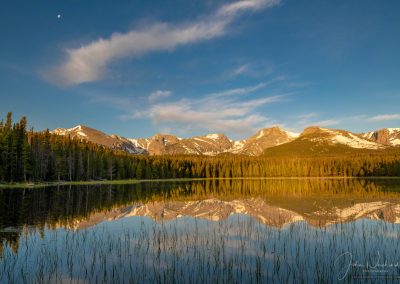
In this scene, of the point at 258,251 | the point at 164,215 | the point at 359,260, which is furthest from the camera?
the point at 164,215

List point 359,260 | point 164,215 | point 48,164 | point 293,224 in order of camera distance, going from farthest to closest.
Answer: point 48,164 → point 164,215 → point 293,224 → point 359,260

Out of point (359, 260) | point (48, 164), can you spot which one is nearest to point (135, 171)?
point (48, 164)

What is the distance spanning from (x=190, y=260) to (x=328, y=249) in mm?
8751

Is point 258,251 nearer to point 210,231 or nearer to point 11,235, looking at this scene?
point 210,231

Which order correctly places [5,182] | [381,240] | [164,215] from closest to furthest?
[381,240] < [164,215] < [5,182]

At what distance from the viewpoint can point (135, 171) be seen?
6929 inches

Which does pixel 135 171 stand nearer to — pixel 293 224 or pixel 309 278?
pixel 293 224

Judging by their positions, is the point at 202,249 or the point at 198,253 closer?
the point at 198,253

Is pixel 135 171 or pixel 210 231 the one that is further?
pixel 135 171

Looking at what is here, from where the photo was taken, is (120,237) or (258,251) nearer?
(258,251)

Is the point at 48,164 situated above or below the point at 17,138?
below

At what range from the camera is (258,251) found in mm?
20828

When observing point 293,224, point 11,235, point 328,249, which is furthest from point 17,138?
point 328,249

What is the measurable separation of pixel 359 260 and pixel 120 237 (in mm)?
16157
